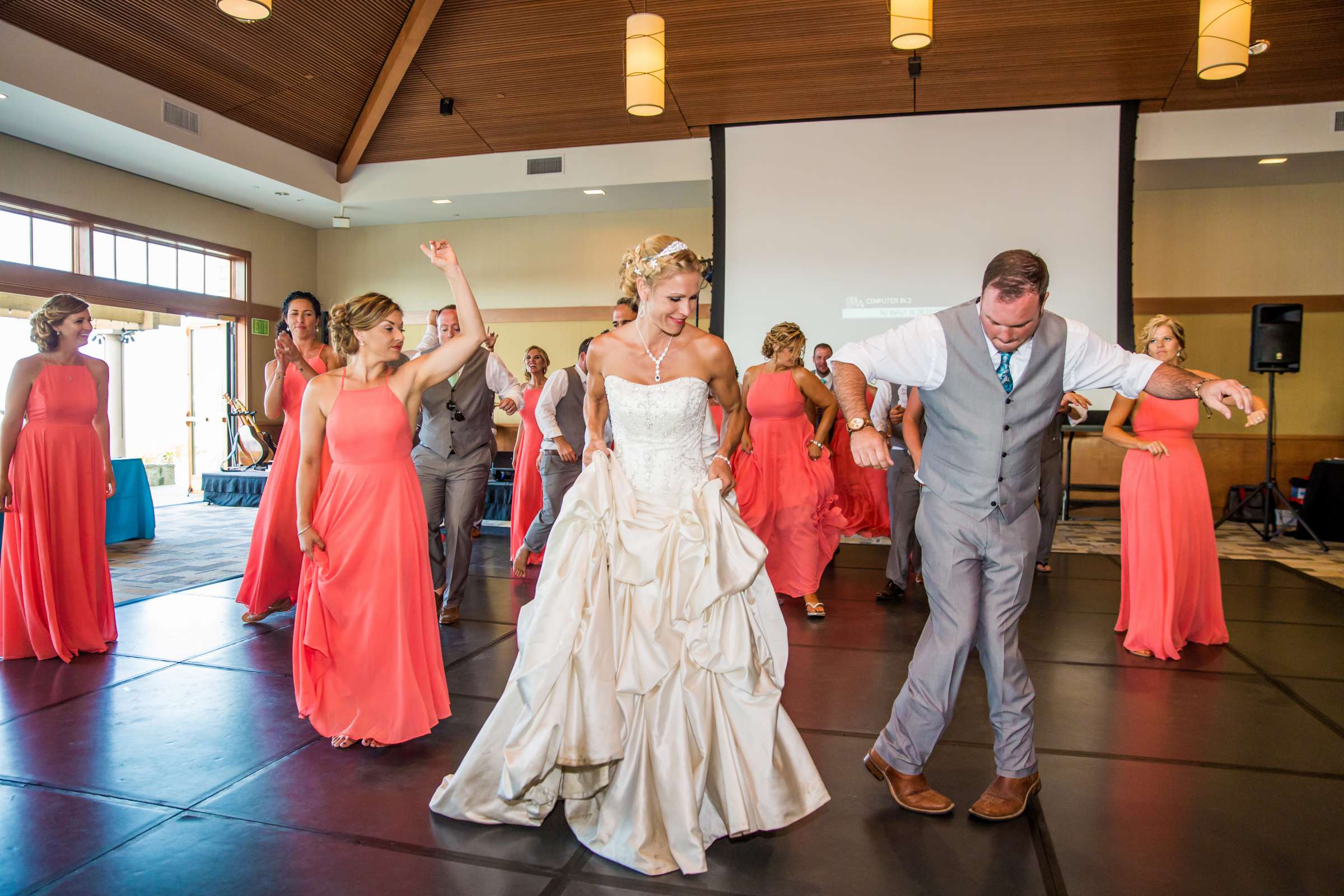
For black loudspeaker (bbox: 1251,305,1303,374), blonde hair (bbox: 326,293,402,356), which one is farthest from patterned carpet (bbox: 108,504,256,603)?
black loudspeaker (bbox: 1251,305,1303,374)

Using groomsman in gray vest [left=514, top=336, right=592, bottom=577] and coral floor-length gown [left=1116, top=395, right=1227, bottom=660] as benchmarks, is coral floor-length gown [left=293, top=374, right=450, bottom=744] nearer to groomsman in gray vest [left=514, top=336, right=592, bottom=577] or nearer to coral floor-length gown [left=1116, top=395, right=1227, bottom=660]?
groomsman in gray vest [left=514, top=336, right=592, bottom=577]

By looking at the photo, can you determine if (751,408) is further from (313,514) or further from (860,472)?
(313,514)

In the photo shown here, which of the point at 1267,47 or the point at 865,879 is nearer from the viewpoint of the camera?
the point at 865,879

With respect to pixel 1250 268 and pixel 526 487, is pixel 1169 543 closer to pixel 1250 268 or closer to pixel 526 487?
pixel 526 487

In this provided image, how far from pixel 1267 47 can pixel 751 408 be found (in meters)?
6.51

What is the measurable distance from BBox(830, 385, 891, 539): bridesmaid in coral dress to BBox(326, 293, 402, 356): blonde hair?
4868 millimetres

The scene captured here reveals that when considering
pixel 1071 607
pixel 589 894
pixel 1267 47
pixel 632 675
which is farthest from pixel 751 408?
pixel 1267 47

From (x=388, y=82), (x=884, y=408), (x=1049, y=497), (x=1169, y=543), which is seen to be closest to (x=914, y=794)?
(x=1169, y=543)

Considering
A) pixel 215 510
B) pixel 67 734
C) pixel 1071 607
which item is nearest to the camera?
pixel 67 734

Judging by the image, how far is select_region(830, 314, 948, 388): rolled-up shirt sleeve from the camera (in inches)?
99.5

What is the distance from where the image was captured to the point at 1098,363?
253cm

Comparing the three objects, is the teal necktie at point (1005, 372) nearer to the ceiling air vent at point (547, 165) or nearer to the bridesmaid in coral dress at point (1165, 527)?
the bridesmaid in coral dress at point (1165, 527)

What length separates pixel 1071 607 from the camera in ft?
17.7

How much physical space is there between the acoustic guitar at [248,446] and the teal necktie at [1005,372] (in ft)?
36.5
